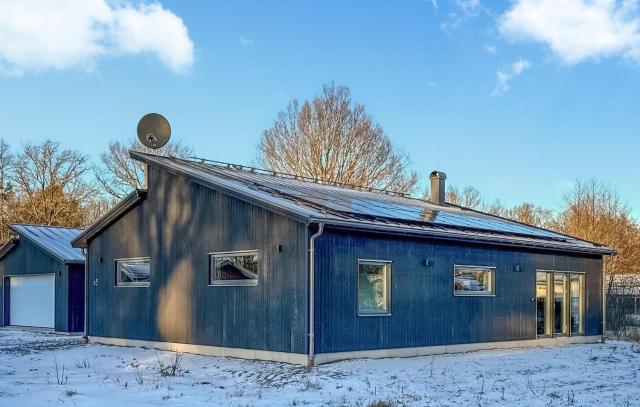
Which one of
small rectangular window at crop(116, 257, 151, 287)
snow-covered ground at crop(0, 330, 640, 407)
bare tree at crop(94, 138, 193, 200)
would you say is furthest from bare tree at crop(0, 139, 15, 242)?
snow-covered ground at crop(0, 330, 640, 407)

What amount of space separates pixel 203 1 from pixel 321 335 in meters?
7.24

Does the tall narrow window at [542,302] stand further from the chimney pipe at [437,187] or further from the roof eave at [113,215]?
the roof eave at [113,215]

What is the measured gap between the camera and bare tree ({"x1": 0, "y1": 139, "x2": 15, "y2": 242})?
1577 inches

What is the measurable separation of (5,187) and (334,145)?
18.9m

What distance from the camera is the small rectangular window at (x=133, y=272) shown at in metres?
17.4

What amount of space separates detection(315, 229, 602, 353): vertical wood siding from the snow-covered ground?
0.61 metres

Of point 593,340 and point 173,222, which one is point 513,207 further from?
point 173,222

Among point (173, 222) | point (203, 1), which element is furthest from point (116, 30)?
point (173, 222)

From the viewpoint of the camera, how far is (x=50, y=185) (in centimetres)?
4088

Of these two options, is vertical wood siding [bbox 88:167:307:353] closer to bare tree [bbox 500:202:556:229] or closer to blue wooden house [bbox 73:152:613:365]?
blue wooden house [bbox 73:152:613:365]

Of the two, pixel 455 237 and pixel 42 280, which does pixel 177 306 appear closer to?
pixel 455 237

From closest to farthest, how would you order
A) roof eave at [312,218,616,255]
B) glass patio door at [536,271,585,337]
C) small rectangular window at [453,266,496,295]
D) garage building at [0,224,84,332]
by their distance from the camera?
roof eave at [312,218,616,255] < small rectangular window at [453,266,496,295] < glass patio door at [536,271,585,337] < garage building at [0,224,84,332]

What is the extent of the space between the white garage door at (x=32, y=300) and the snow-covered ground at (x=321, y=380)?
6.96 m

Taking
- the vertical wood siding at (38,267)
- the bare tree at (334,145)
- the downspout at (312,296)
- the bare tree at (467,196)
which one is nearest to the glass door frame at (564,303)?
the downspout at (312,296)
